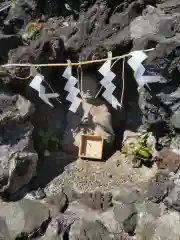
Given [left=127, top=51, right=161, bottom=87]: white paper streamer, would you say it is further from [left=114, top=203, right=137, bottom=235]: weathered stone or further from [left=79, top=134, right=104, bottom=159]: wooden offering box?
[left=114, top=203, right=137, bottom=235]: weathered stone

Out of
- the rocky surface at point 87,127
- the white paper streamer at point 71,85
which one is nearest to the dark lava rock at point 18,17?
the rocky surface at point 87,127

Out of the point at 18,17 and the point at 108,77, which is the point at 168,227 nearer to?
the point at 108,77

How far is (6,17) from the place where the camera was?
643cm

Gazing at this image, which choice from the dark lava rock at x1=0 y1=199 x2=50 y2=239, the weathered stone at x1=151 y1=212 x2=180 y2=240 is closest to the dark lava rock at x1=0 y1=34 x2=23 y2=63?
the dark lava rock at x1=0 y1=199 x2=50 y2=239

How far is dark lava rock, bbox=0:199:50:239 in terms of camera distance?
16.7 ft

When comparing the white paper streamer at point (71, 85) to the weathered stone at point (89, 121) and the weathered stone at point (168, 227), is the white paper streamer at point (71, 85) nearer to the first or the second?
the weathered stone at point (89, 121)

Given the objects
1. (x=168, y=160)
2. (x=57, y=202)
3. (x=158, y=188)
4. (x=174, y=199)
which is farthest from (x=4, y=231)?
(x=168, y=160)

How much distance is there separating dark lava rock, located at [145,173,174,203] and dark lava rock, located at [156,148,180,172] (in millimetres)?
165

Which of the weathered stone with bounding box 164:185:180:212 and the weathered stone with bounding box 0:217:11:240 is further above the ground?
the weathered stone with bounding box 164:185:180:212

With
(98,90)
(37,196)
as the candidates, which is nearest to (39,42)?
(98,90)

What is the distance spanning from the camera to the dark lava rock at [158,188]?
16.2 feet

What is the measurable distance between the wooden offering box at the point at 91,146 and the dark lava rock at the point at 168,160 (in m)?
0.86

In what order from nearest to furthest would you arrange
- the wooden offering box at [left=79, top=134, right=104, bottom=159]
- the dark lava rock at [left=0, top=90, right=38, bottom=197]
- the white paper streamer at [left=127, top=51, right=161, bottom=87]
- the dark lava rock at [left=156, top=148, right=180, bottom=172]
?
the white paper streamer at [left=127, top=51, right=161, bottom=87] < the dark lava rock at [left=156, top=148, right=180, bottom=172] < the dark lava rock at [left=0, top=90, right=38, bottom=197] < the wooden offering box at [left=79, top=134, right=104, bottom=159]

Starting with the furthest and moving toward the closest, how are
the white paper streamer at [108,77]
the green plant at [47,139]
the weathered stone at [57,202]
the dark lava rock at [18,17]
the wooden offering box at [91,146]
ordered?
the dark lava rock at [18,17] → the green plant at [47,139] → the wooden offering box at [91,146] → the weathered stone at [57,202] → the white paper streamer at [108,77]
